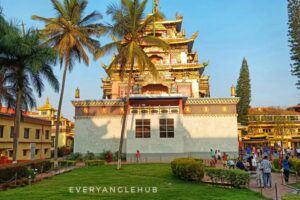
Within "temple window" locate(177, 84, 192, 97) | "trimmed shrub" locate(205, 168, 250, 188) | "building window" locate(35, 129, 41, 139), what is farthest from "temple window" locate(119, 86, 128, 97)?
"trimmed shrub" locate(205, 168, 250, 188)

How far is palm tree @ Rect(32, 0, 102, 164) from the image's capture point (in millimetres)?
25656

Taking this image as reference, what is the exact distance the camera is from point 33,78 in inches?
914

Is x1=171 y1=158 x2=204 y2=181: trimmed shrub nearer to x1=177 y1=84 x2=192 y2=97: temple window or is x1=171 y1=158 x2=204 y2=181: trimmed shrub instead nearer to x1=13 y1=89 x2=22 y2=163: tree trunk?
x1=13 y1=89 x2=22 y2=163: tree trunk

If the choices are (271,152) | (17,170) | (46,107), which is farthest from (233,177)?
(46,107)

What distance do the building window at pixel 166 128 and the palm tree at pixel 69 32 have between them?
10.9 metres

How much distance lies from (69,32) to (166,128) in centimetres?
1430

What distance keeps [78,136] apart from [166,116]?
1128 cm

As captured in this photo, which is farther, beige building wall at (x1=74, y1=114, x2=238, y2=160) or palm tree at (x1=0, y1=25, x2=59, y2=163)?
beige building wall at (x1=74, y1=114, x2=238, y2=160)

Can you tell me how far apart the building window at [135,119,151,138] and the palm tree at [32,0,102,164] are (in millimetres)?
9615

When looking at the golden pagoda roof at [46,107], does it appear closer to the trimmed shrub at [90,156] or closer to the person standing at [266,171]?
the trimmed shrub at [90,156]

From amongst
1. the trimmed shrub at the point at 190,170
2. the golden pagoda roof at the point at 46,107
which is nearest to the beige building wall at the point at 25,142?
the golden pagoda roof at the point at 46,107

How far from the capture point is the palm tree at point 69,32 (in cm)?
2566

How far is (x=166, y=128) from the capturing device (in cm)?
3309

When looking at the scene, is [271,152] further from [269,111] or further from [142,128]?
[269,111]
